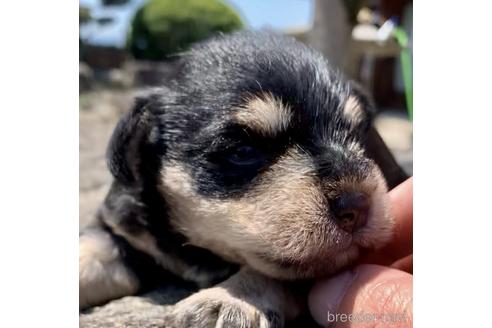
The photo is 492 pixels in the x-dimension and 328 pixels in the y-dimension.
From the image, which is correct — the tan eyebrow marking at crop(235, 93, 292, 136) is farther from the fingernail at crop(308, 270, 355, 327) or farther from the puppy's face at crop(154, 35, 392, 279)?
the fingernail at crop(308, 270, 355, 327)

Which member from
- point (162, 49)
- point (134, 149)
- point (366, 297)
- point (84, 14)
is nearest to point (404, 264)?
point (366, 297)

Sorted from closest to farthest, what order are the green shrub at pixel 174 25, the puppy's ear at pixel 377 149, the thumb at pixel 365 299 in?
the thumb at pixel 365 299 < the puppy's ear at pixel 377 149 < the green shrub at pixel 174 25

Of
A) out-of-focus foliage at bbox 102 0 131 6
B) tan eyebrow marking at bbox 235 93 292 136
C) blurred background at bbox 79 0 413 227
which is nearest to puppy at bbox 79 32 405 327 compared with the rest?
tan eyebrow marking at bbox 235 93 292 136

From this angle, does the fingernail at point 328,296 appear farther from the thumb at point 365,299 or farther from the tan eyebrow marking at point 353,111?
the tan eyebrow marking at point 353,111

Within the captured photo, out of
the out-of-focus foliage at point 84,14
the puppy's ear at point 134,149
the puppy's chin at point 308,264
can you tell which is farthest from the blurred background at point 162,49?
the puppy's chin at point 308,264
